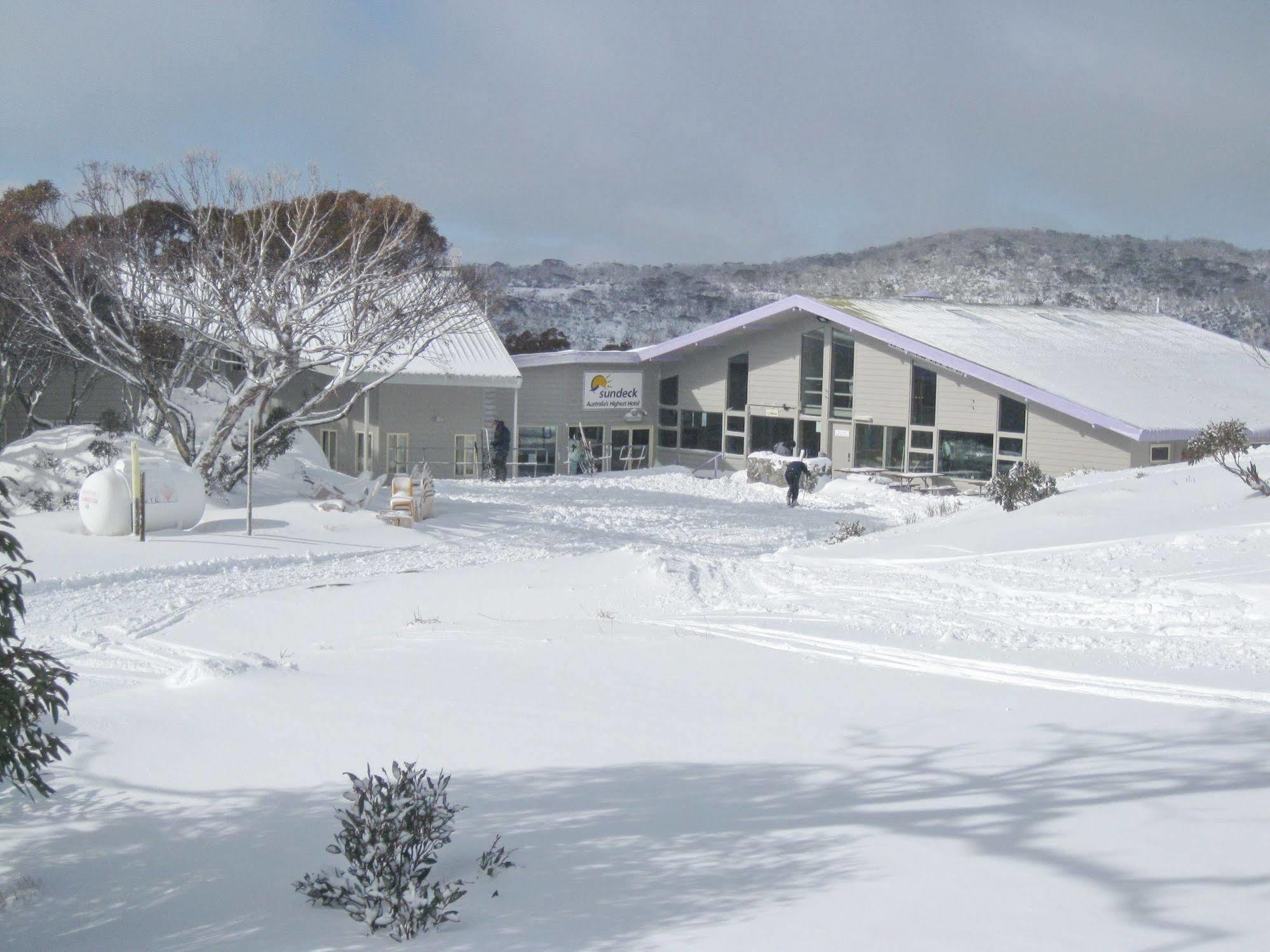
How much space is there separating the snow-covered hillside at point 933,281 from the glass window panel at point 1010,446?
50.0 m

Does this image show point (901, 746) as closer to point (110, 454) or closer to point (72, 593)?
point (72, 593)

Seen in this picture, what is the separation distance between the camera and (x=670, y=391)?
38094 mm

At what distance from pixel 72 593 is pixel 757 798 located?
37.6 ft

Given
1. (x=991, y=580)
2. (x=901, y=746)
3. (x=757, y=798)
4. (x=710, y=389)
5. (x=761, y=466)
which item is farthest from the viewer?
(x=710, y=389)

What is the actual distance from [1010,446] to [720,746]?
24312 millimetres

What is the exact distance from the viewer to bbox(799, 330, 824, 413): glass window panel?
1347 inches

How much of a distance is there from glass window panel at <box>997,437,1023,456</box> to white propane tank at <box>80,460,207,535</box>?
19.3m

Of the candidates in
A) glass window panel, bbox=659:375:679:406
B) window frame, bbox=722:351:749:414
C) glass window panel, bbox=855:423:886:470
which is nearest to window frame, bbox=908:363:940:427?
glass window panel, bbox=855:423:886:470

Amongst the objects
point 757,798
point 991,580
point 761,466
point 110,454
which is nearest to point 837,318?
point 761,466

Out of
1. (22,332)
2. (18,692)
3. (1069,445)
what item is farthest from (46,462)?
(1069,445)

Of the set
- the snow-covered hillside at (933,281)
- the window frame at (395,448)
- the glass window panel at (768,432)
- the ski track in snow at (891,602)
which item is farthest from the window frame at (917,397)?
the snow-covered hillside at (933,281)

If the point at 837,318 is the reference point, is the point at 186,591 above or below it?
below

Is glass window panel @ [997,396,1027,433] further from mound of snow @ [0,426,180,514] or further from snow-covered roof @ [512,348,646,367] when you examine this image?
mound of snow @ [0,426,180,514]

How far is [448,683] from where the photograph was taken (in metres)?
8.66
